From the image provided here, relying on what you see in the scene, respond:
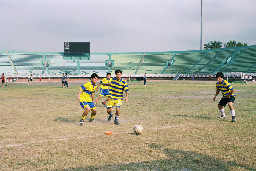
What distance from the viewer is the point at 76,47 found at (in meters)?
73.1

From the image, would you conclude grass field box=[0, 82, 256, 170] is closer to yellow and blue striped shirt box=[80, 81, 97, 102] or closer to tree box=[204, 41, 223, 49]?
yellow and blue striped shirt box=[80, 81, 97, 102]

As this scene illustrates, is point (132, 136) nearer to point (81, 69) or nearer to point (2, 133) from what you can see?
point (2, 133)

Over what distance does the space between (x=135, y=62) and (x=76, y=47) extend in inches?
729

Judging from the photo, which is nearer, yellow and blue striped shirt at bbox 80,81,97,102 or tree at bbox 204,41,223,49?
yellow and blue striped shirt at bbox 80,81,97,102

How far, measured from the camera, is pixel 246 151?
5582 millimetres

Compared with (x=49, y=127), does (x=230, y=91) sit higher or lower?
higher

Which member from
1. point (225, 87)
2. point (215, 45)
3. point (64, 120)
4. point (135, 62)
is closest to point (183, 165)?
point (64, 120)

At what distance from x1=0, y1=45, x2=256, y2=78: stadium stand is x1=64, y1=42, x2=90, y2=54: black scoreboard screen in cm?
370

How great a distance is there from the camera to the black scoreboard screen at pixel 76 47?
7275cm

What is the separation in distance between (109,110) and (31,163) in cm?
482

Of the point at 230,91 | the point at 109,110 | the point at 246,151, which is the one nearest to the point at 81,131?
the point at 109,110

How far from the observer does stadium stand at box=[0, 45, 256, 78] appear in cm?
6594

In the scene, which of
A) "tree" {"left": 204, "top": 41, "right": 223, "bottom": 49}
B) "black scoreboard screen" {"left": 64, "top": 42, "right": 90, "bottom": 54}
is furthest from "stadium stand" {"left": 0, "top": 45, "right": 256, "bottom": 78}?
"tree" {"left": 204, "top": 41, "right": 223, "bottom": 49}

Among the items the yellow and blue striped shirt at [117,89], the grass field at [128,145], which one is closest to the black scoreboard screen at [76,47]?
the grass field at [128,145]
